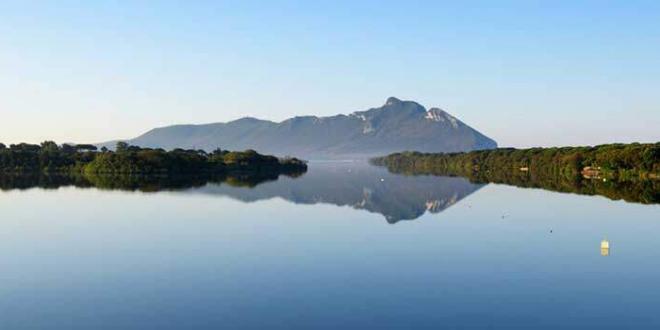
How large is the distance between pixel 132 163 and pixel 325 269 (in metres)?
112

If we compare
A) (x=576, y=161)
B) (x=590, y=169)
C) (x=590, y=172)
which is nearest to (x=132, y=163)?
(x=576, y=161)

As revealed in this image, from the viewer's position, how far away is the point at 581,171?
401 ft

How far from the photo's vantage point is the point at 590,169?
393ft

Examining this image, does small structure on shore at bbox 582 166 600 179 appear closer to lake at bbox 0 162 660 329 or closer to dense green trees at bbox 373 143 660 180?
dense green trees at bbox 373 143 660 180

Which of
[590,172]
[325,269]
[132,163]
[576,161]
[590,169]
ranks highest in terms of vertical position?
[132,163]

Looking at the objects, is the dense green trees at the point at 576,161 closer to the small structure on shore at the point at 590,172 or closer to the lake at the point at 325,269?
the small structure on shore at the point at 590,172

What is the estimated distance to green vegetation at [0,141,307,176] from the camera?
131625 mm

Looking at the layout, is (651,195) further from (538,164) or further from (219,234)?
(538,164)

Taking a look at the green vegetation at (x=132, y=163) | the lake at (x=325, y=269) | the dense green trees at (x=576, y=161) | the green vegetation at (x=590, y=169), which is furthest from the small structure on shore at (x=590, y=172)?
the green vegetation at (x=132, y=163)

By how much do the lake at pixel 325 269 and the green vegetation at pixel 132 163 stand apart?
80.2m

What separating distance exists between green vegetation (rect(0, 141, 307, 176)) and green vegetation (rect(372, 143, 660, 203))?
5890cm

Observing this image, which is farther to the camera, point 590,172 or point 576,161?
point 576,161

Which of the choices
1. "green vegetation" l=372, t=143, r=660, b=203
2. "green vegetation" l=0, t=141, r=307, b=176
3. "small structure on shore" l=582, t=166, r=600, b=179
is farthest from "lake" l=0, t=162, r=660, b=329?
"green vegetation" l=0, t=141, r=307, b=176

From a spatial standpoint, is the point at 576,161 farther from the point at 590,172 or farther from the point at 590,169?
the point at 590,172
